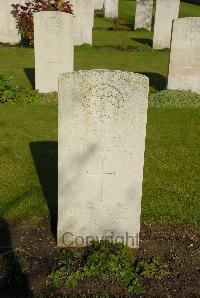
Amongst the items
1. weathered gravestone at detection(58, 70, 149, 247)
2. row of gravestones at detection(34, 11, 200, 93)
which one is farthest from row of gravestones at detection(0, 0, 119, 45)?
weathered gravestone at detection(58, 70, 149, 247)

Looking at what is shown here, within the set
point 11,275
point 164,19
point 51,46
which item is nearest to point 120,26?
point 164,19

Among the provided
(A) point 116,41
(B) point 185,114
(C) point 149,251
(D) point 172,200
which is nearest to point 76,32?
(A) point 116,41

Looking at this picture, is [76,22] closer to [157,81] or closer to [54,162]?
[157,81]

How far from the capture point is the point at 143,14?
73.6 feet

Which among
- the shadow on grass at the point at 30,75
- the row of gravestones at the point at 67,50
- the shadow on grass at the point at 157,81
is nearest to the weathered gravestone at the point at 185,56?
the row of gravestones at the point at 67,50

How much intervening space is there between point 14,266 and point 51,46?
23.8ft

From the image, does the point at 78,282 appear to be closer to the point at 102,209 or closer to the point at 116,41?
the point at 102,209

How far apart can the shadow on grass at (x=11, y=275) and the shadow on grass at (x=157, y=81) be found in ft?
26.6

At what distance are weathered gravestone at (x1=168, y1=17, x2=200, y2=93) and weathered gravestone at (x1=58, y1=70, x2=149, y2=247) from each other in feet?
22.9

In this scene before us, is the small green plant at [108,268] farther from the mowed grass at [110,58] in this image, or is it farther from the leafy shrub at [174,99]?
the mowed grass at [110,58]

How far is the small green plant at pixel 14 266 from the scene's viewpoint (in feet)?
13.0

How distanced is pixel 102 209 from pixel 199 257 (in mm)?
1108

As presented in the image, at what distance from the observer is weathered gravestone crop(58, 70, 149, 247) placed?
156 inches

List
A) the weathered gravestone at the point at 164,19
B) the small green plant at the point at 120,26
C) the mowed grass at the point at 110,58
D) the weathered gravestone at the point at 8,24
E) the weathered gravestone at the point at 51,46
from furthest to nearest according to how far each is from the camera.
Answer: the small green plant at the point at 120,26
the weathered gravestone at the point at 8,24
the weathered gravestone at the point at 164,19
the mowed grass at the point at 110,58
the weathered gravestone at the point at 51,46
